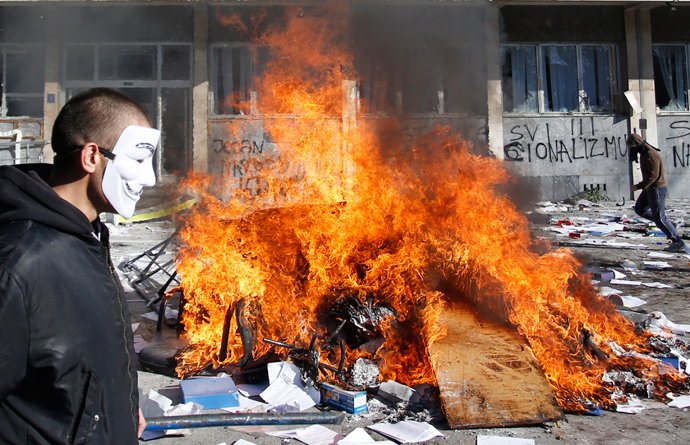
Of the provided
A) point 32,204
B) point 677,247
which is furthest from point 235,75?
point 32,204

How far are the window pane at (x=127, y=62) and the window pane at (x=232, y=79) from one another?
68.2 inches

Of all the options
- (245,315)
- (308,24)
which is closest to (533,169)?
(308,24)

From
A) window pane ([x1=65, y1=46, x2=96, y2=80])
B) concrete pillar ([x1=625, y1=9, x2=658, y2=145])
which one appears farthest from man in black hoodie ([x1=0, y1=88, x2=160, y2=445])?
concrete pillar ([x1=625, y1=9, x2=658, y2=145])

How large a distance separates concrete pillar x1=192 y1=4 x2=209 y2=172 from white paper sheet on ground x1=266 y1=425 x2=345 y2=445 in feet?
36.8

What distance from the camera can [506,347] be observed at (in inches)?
155

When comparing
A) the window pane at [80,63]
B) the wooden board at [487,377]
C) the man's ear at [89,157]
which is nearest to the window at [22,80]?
the window pane at [80,63]

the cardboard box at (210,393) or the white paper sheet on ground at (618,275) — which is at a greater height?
the white paper sheet on ground at (618,275)

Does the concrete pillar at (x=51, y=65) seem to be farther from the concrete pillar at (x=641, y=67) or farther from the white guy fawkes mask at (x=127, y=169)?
the concrete pillar at (x=641, y=67)

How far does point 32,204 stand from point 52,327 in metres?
0.33

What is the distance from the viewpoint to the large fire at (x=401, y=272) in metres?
4.12

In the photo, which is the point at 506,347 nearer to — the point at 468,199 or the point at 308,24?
the point at 468,199

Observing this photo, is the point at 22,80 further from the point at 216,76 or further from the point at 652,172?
the point at 652,172

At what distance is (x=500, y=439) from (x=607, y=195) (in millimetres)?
13229

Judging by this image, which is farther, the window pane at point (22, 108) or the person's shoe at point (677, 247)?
the window pane at point (22, 108)
